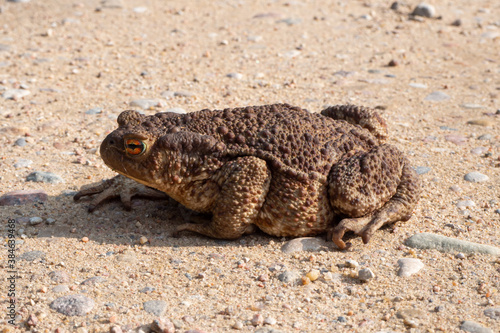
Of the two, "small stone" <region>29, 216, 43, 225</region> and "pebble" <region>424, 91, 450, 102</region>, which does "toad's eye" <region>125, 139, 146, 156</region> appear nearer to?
"small stone" <region>29, 216, 43, 225</region>

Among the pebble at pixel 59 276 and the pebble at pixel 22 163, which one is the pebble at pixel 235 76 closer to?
the pebble at pixel 22 163

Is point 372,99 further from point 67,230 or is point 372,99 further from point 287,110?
point 67,230

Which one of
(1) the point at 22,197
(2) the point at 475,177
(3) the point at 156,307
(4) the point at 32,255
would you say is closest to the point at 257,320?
(3) the point at 156,307

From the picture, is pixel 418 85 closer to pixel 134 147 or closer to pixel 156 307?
pixel 134 147

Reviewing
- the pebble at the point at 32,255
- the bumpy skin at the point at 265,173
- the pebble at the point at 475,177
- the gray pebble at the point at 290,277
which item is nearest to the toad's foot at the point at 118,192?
the bumpy skin at the point at 265,173

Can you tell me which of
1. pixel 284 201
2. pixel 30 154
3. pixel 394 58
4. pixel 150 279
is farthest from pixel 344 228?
pixel 394 58
